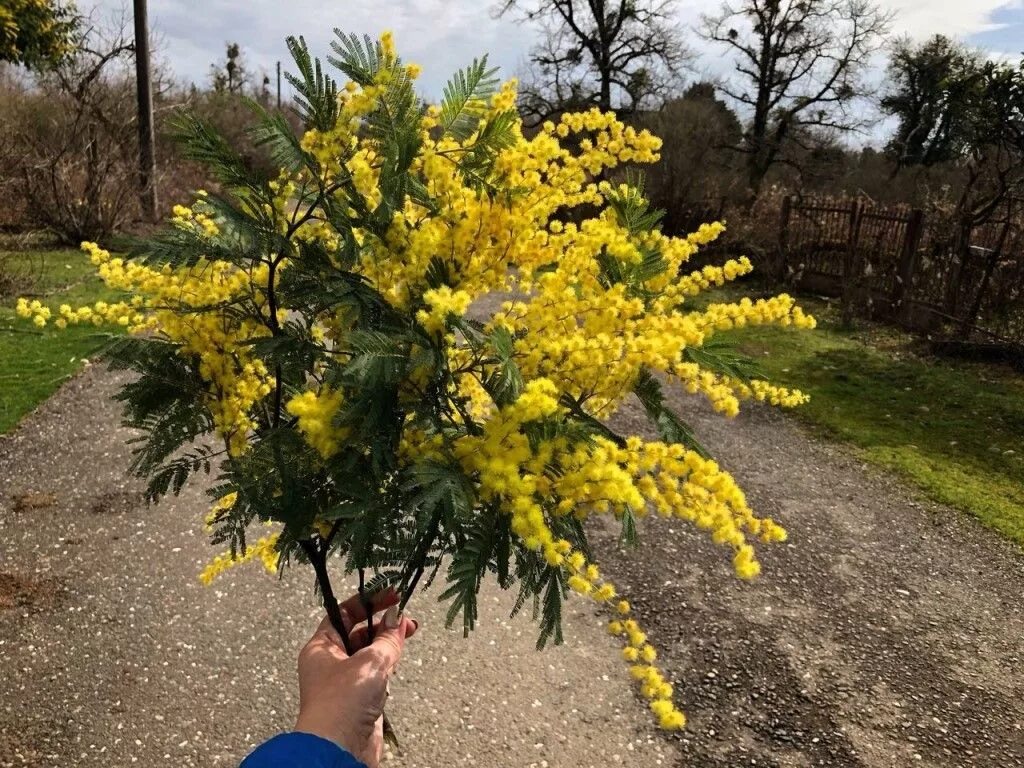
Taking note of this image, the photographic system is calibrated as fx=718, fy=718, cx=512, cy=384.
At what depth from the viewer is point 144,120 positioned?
14.7 meters

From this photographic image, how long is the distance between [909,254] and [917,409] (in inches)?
189

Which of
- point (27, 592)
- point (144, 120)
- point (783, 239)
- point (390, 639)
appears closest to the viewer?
point (390, 639)

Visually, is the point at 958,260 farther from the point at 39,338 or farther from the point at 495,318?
the point at 39,338

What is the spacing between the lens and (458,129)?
1741 millimetres

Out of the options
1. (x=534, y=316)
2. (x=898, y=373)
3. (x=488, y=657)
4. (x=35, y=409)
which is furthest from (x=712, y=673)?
(x=898, y=373)

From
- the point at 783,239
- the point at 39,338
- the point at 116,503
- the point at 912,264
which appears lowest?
the point at 116,503

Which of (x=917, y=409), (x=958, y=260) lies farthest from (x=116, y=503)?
(x=958, y=260)

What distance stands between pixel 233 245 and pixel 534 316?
677 millimetres

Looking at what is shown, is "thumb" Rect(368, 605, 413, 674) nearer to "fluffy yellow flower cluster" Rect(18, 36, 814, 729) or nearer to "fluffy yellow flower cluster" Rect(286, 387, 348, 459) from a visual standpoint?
"fluffy yellow flower cluster" Rect(18, 36, 814, 729)

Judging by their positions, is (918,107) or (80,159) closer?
(80,159)

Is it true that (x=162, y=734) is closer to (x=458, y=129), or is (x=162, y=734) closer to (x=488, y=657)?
(x=488, y=657)

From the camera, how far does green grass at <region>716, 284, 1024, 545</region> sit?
664cm

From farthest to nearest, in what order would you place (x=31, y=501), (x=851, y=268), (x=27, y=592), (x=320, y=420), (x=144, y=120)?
(x=144, y=120)
(x=851, y=268)
(x=31, y=501)
(x=27, y=592)
(x=320, y=420)

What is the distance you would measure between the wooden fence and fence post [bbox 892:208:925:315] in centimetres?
2
